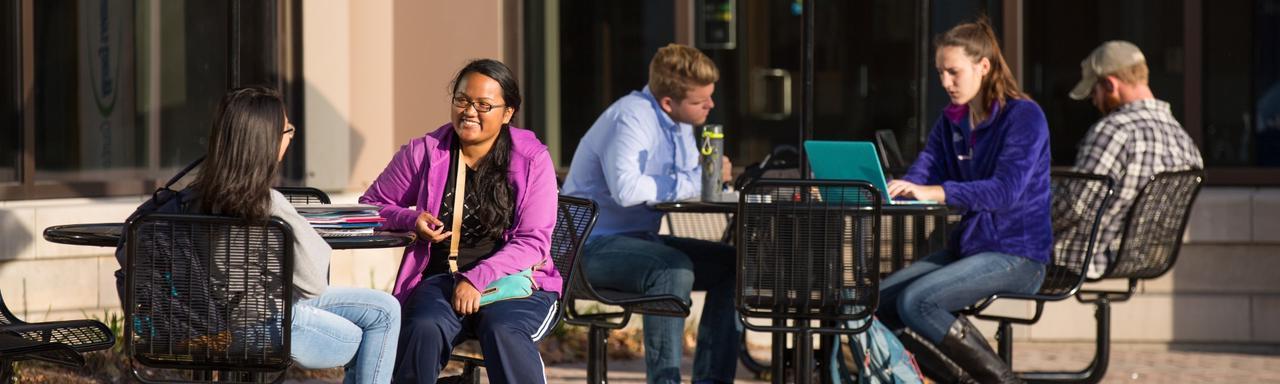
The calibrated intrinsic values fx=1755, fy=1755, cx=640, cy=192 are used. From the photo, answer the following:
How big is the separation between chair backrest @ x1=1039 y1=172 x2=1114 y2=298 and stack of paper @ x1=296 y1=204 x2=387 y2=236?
270cm

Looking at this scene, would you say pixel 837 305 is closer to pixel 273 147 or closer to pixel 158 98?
pixel 273 147

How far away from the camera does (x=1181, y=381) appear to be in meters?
7.44

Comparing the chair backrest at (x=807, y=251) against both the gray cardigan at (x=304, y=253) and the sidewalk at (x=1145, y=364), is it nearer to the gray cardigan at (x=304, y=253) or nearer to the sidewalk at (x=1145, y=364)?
the gray cardigan at (x=304, y=253)

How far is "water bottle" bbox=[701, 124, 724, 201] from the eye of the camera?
588 cm

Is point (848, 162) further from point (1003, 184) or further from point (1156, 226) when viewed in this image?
point (1156, 226)

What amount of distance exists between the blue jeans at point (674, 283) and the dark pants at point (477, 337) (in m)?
1.04

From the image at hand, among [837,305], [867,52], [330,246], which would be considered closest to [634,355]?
[867,52]

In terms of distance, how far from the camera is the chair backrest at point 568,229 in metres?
5.16

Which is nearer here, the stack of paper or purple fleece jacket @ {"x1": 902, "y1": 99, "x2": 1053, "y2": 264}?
the stack of paper

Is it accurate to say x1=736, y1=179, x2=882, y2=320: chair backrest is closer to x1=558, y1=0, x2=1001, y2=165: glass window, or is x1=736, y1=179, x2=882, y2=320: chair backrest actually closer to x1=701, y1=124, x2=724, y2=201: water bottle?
x1=701, y1=124, x2=724, y2=201: water bottle

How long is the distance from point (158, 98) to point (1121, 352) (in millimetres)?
4705

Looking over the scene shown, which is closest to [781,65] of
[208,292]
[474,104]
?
[474,104]

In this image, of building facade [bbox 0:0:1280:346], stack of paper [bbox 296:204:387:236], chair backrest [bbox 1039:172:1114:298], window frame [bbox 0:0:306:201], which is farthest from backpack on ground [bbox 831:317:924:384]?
building facade [bbox 0:0:1280:346]

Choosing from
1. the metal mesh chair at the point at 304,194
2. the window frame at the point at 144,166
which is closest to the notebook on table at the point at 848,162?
the metal mesh chair at the point at 304,194
